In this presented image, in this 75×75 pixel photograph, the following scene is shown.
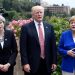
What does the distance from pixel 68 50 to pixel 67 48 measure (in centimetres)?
4

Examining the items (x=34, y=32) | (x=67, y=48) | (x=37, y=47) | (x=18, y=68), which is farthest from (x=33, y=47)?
(x=18, y=68)

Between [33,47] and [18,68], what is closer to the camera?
[33,47]

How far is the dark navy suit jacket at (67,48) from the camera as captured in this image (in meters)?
5.85

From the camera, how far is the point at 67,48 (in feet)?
19.3

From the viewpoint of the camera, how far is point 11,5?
6725 centimetres

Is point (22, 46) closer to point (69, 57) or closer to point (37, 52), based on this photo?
point (37, 52)

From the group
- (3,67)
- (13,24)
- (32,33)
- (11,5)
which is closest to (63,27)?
(13,24)

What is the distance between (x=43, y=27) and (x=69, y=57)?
0.70 meters

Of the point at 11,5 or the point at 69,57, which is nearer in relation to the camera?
the point at 69,57

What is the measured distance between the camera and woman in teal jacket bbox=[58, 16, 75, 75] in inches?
229

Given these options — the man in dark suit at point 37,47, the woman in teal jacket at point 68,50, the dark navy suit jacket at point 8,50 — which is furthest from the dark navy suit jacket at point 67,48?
the dark navy suit jacket at point 8,50

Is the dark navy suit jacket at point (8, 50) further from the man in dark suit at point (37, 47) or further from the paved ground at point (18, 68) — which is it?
the paved ground at point (18, 68)

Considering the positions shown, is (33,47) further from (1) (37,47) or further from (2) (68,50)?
(2) (68,50)

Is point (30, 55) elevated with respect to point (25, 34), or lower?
lower
